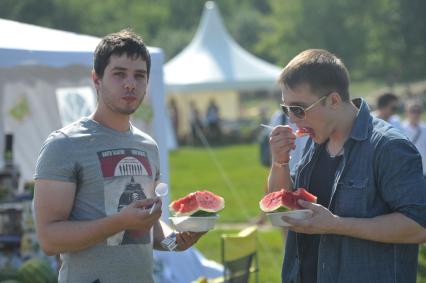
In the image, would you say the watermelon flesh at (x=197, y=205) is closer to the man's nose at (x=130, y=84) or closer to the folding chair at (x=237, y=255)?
the man's nose at (x=130, y=84)

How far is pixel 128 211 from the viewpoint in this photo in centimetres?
333

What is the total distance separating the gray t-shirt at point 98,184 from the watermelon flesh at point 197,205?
311 millimetres

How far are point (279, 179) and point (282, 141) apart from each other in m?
0.22

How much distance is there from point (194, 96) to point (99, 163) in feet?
109

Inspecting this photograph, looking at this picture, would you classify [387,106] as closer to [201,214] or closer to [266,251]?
[266,251]

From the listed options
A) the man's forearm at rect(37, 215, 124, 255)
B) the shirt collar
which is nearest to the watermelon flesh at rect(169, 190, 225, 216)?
the man's forearm at rect(37, 215, 124, 255)

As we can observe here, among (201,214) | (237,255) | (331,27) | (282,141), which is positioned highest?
(331,27)

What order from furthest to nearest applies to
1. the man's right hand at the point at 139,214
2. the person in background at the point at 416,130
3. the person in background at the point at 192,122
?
the person in background at the point at 192,122
the person in background at the point at 416,130
the man's right hand at the point at 139,214

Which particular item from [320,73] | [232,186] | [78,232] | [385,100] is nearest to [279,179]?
[320,73]

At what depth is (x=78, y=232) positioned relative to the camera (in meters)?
3.35

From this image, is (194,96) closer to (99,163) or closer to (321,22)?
(321,22)

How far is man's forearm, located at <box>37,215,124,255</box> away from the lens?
3350 millimetres

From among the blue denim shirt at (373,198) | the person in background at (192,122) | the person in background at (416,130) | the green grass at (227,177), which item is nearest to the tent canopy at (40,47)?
the blue denim shirt at (373,198)

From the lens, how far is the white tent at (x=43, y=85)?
671cm
